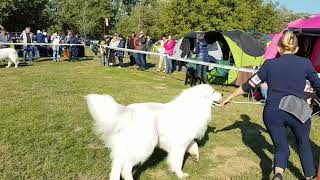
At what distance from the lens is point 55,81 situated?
40.3 feet

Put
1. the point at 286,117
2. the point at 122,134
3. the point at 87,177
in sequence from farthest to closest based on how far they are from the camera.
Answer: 1. the point at 87,177
2. the point at 122,134
3. the point at 286,117

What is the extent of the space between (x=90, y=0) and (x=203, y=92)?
188 feet

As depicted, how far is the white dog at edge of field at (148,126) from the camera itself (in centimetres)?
435

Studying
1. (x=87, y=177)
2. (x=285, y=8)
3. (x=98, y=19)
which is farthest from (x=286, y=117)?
(x=285, y=8)

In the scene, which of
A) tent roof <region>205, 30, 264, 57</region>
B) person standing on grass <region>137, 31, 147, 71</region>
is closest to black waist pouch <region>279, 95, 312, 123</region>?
tent roof <region>205, 30, 264, 57</region>

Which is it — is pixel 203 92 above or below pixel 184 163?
above

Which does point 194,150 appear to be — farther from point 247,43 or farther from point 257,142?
point 247,43

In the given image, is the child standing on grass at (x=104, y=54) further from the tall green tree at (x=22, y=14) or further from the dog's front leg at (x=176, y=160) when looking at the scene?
the tall green tree at (x=22, y=14)

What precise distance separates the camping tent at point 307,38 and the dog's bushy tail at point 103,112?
22.4 feet

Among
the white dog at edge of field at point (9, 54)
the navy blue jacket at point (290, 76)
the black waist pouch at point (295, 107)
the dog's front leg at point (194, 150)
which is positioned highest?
the navy blue jacket at point (290, 76)

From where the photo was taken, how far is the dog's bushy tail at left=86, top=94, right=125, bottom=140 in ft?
14.1

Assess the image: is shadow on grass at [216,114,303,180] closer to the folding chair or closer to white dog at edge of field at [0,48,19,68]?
the folding chair

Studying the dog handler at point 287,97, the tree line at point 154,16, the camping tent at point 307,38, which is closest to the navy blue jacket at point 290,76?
the dog handler at point 287,97

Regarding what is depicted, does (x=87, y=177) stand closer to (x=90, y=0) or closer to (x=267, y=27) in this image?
(x=267, y=27)
